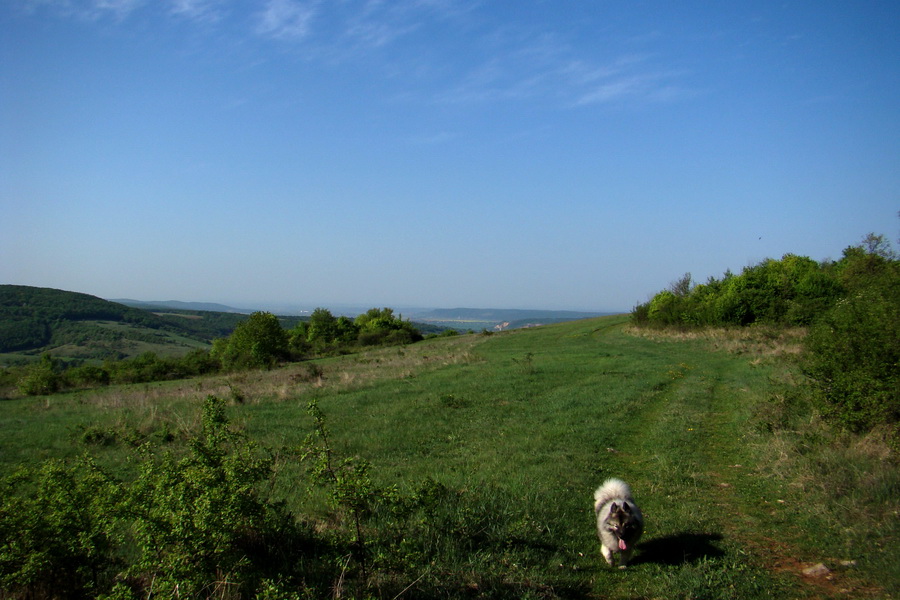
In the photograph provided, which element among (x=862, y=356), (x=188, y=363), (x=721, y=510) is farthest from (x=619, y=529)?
(x=188, y=363)

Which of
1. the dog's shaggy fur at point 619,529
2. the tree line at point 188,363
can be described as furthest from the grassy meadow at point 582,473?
the tree line at point 188,363

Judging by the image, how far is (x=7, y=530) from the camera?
169 inches

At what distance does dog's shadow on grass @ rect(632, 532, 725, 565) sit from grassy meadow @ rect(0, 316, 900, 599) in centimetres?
3

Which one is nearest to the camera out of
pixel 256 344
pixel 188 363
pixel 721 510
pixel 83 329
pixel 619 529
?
pixel 619 529

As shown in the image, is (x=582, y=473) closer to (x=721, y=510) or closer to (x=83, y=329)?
(x=721, y=510)

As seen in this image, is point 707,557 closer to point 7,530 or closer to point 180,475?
point 180,475

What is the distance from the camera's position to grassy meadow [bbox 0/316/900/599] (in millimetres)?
5641

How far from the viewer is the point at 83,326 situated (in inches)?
5108

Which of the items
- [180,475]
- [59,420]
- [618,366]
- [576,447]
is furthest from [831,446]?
[59,420]

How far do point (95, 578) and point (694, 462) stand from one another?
9.72 m

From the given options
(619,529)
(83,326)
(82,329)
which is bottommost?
(82,329)

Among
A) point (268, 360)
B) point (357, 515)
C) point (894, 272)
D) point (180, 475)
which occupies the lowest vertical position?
point (268, 360)

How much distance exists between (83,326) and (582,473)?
154148 mm

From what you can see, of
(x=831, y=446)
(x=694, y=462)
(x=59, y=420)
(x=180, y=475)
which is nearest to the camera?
(x=180, y=475)
